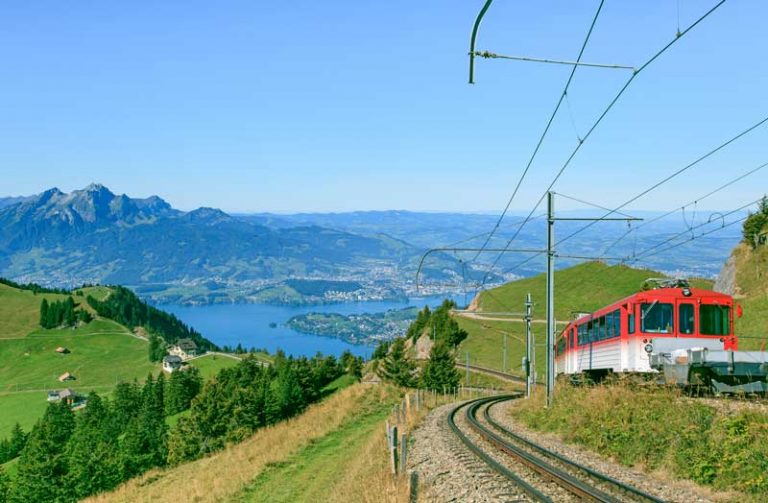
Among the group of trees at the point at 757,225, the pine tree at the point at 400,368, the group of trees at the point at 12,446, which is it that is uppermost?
the group of trees at the point at 757,225

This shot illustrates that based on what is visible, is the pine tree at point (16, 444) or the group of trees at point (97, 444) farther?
the pine tree at point (16, 444)

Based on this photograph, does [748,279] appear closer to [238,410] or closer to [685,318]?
[685,318]

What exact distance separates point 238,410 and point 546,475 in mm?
81333

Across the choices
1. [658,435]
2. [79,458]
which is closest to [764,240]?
[658,435]

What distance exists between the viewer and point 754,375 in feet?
74.9

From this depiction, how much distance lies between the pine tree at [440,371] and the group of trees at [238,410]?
2081 cm

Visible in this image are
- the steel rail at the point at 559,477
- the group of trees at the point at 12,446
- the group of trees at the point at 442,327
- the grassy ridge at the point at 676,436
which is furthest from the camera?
the group of trees at the point at 12,446

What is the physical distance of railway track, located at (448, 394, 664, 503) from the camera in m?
13.8

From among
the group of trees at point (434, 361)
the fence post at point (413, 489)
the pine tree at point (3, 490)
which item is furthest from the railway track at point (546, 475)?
the pine tree at point (3, 490)

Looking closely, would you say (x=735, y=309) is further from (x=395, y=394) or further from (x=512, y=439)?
(x=395, y=394)

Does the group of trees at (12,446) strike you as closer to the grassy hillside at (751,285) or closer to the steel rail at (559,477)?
the grassy hillside at (751,285)

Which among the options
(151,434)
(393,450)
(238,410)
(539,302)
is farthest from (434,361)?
(393,450)

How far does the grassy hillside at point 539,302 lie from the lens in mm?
101188

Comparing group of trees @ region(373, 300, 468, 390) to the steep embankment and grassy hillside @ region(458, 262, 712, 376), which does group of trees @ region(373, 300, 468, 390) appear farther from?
the steep embankment
